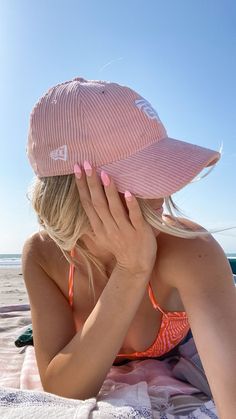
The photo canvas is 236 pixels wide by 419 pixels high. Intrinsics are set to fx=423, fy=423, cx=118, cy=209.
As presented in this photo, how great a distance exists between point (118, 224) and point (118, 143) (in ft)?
0.90

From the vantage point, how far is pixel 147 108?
1.49 meters

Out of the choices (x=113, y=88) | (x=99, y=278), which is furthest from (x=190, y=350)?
(x=113, y=88)

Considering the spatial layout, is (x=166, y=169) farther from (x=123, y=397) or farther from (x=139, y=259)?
(x=123, y=397)

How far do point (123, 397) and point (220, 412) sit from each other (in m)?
0.35

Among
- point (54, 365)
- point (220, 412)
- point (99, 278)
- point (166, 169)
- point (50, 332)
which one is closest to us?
point (220, 412)

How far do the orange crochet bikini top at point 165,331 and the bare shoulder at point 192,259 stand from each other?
22 centimetres

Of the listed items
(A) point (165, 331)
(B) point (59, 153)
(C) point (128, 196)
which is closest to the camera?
(C) point (128, 196)

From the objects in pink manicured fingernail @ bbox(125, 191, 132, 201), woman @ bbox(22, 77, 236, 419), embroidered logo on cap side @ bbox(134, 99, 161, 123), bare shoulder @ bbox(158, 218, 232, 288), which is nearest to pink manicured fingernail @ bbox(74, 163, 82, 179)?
woman @ bbox(22, 77, 236, 419)

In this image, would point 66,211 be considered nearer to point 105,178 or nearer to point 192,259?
point 105,178

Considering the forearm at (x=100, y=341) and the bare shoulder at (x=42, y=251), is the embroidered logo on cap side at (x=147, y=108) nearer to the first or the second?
the forearm at (x=100, y=341)

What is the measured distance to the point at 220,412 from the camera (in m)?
1.20

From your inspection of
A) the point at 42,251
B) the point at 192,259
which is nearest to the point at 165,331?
the point at 192,259

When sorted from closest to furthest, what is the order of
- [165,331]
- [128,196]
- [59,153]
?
[128,196] → [59,153] → [165,331]

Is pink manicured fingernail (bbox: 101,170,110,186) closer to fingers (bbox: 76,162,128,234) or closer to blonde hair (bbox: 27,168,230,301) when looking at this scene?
fingers (bbox: 76,162,128,234)
